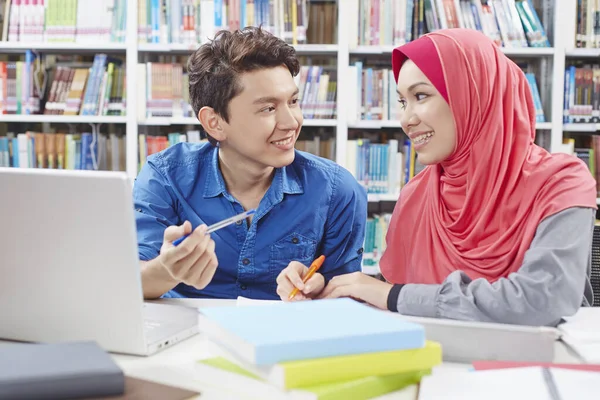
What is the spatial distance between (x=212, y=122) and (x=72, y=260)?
3.06 ft

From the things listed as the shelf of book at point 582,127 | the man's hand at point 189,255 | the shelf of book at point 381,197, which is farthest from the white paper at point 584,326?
the shelf of book at point 582,127

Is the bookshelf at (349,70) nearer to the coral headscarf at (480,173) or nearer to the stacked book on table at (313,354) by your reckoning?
the coral headscarf at (480,173)

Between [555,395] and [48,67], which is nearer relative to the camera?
[555,395]

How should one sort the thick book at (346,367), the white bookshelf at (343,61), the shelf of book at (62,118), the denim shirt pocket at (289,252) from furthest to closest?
the shelf of book at (62,118), the white bookshelf at (343,61), the denim shirt pocket at (289,252), the thick book at (346,367)

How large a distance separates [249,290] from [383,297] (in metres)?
0.52

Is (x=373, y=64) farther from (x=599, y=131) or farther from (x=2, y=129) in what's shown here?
(x=2, y=129)

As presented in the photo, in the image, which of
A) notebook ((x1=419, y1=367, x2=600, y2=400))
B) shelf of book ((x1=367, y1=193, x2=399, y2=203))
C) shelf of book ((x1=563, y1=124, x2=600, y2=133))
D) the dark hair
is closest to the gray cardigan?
notebook ((x1=419, y1=367, x2=600, y2=400))

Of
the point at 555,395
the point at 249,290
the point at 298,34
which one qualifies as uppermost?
the point at 298,34

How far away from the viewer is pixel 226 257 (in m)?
1.71

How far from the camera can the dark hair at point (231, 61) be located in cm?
173

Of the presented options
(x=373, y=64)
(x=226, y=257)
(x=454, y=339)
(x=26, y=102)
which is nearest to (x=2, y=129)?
(x=26, y=102)

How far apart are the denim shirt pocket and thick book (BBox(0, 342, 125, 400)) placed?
894 millimetres

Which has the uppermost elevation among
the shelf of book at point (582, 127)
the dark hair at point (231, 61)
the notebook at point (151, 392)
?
the dark hair at point (231, 61)

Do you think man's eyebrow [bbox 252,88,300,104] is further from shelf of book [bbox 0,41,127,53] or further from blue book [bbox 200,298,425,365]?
shelf of book [bbox 0,41,127,53]
